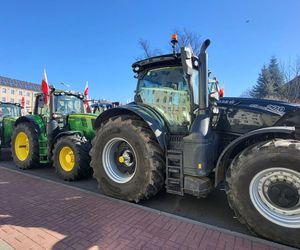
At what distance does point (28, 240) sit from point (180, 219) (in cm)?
216

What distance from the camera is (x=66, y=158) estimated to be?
19.6 feet

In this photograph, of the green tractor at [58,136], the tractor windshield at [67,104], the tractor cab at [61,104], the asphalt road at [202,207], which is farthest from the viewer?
the tractor windshield at [67,104]

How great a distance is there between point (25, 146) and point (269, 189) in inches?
277

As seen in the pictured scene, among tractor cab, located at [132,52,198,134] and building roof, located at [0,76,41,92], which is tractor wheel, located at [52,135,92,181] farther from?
building roof, located at [0,76,41,92]

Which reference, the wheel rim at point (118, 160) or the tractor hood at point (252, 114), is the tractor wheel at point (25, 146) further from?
the tractor hood at point (252, 114)

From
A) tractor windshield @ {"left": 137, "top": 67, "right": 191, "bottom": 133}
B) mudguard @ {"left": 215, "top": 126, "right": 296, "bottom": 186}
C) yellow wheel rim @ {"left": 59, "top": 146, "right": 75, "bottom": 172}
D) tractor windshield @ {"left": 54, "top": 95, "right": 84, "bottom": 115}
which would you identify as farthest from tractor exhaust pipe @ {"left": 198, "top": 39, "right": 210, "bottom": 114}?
tractor windshield @ {"left": 54, "top": 95, "right": 84, "bottom": 115}

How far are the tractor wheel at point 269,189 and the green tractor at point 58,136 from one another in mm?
3834

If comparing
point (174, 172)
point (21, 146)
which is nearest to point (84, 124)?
point (21, 146)

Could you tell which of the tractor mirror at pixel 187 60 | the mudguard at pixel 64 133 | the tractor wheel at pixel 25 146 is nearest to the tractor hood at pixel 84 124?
the mudguard at pixel 64 133

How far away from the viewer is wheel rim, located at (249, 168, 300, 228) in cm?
291

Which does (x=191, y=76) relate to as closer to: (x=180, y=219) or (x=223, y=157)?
(x=223, y=157)

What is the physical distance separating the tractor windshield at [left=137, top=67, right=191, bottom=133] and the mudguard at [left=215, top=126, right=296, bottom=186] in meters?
0.92

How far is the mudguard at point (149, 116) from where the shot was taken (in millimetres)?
3984

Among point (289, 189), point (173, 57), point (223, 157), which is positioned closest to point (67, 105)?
point (173, 57)
